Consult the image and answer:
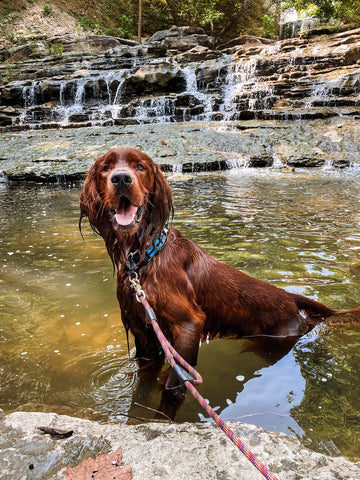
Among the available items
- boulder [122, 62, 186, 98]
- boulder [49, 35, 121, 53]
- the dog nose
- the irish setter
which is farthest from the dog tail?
boulder [49, 35, 121, 53]

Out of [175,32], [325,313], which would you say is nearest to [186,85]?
[175,32]

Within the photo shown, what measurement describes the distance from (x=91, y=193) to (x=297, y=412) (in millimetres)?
1866

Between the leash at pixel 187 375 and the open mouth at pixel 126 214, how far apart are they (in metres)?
0.31

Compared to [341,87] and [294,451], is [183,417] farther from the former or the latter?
[341,87]

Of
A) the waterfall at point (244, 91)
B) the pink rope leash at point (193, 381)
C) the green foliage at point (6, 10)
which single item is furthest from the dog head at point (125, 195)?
the green foliage at point (6, 10)

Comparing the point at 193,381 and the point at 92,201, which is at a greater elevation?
the point at 92,201

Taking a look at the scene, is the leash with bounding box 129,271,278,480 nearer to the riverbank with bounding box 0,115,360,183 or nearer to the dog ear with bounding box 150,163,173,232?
the dog ear with bounding box 150,163,173,232

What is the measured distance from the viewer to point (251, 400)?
220 cm

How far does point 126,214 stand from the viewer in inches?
78.5

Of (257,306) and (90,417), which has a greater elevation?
(257,306)

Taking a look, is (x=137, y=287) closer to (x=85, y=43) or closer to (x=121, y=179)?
(x=121, y=179)

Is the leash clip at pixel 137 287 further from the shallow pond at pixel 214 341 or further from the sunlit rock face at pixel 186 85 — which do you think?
the sunlit rock face at pixel 186 85

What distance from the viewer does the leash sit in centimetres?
109

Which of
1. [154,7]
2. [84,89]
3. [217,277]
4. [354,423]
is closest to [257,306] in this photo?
[217,277]
